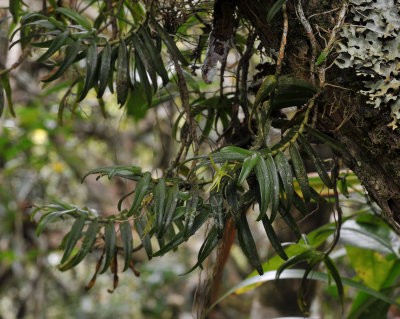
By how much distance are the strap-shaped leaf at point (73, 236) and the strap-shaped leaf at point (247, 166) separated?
0.27 m

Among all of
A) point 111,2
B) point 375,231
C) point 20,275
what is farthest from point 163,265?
point 111,2

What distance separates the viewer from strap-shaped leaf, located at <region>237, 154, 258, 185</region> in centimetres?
41

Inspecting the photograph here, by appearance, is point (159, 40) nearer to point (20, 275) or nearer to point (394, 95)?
point (394, 95)

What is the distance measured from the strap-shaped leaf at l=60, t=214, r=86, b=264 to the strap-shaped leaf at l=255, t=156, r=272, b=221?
0.27 meters

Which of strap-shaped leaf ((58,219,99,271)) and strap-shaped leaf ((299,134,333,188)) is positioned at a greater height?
strap-shaped leaf ((299,134,333,188))

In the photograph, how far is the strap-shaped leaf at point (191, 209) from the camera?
0.46 metres

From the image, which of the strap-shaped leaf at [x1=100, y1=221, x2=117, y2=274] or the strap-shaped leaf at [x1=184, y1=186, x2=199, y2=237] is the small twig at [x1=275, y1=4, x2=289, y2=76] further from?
the strap-shaped leaf at [x1=100, y1=221, x2=117, y2=274]

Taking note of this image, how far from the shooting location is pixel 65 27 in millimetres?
565

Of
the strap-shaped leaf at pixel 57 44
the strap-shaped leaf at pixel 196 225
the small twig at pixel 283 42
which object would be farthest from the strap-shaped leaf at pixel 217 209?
the strap-shaped leaf at pixel 57 44

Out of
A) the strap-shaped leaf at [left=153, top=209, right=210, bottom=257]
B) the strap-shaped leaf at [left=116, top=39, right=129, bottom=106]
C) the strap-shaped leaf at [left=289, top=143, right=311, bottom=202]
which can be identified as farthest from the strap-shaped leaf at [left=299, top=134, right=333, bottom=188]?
the strap-shaped leaf at [left=116, top=39, right=129, bottom=106]

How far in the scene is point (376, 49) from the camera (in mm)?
461

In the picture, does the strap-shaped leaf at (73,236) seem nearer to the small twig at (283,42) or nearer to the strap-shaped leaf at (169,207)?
the strap-shaped leaf at (169,207)

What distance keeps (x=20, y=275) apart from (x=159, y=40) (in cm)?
224

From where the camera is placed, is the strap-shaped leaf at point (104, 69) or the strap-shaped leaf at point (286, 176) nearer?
the strap-shaped leaf at point (286, 176)
